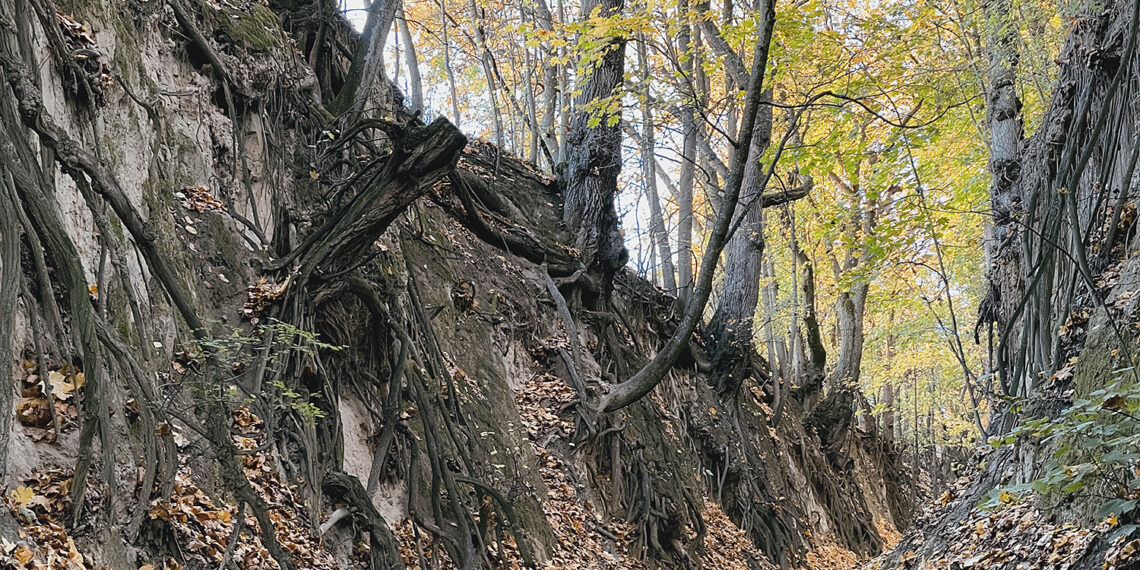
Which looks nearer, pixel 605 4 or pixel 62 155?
pixel 62 155

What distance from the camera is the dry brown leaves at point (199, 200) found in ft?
20.2

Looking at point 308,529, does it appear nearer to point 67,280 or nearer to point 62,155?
point 67,280

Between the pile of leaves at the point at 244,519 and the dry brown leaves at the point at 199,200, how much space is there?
1.82 metres

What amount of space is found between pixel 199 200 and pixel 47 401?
282cm

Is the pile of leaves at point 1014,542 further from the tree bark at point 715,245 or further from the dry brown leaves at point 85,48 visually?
the dry brown leaves at point 85,48

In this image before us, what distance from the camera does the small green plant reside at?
3672mm

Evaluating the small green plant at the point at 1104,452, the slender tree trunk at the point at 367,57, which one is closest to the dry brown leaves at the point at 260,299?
the slender tree trunk at the point at 367,57

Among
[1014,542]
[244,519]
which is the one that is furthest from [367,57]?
[1014,542]

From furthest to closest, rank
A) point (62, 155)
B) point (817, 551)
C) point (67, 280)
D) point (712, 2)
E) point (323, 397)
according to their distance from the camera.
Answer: point (712, 2), point (817, 551), point (323, 397), point (62, 155), point (67, 280)

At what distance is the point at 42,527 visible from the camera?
3.31 meters

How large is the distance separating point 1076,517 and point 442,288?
6.30 m

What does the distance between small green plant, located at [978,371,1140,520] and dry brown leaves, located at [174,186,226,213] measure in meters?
5.61

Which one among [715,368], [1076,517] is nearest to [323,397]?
[1076,517]

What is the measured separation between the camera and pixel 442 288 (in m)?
8.99
